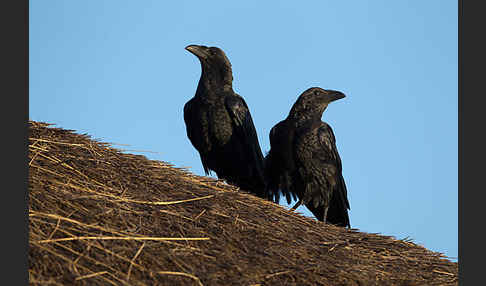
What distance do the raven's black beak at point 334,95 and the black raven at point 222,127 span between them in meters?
1.27

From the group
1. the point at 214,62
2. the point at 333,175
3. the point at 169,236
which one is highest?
the point at 214,62

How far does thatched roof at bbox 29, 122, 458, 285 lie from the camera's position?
158 inches

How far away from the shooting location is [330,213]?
803 centimetres

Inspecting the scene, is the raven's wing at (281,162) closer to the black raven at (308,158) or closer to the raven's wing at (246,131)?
the black raven at (308,158)

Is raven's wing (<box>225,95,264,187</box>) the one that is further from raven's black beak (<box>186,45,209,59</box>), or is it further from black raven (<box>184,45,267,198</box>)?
raven's black beak (<box>186,45,209,59</box>)

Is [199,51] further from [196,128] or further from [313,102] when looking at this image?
[313,102]

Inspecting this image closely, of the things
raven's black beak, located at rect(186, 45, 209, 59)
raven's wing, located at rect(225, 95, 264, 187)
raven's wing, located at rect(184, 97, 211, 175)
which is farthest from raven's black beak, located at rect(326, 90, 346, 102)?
raven's black beak, located at rect(186, 45, 209, 59)

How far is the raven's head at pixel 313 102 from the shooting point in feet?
24.9

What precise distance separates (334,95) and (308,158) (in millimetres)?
986

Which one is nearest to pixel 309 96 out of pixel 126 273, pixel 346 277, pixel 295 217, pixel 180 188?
pixel 295 217

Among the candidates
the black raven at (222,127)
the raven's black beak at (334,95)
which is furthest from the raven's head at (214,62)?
the raven's black beak at (334,95)

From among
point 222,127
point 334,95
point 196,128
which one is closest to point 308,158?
point 334,95

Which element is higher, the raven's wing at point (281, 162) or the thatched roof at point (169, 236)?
the raven's wing at point (281, 162)

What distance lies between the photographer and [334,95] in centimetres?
779
